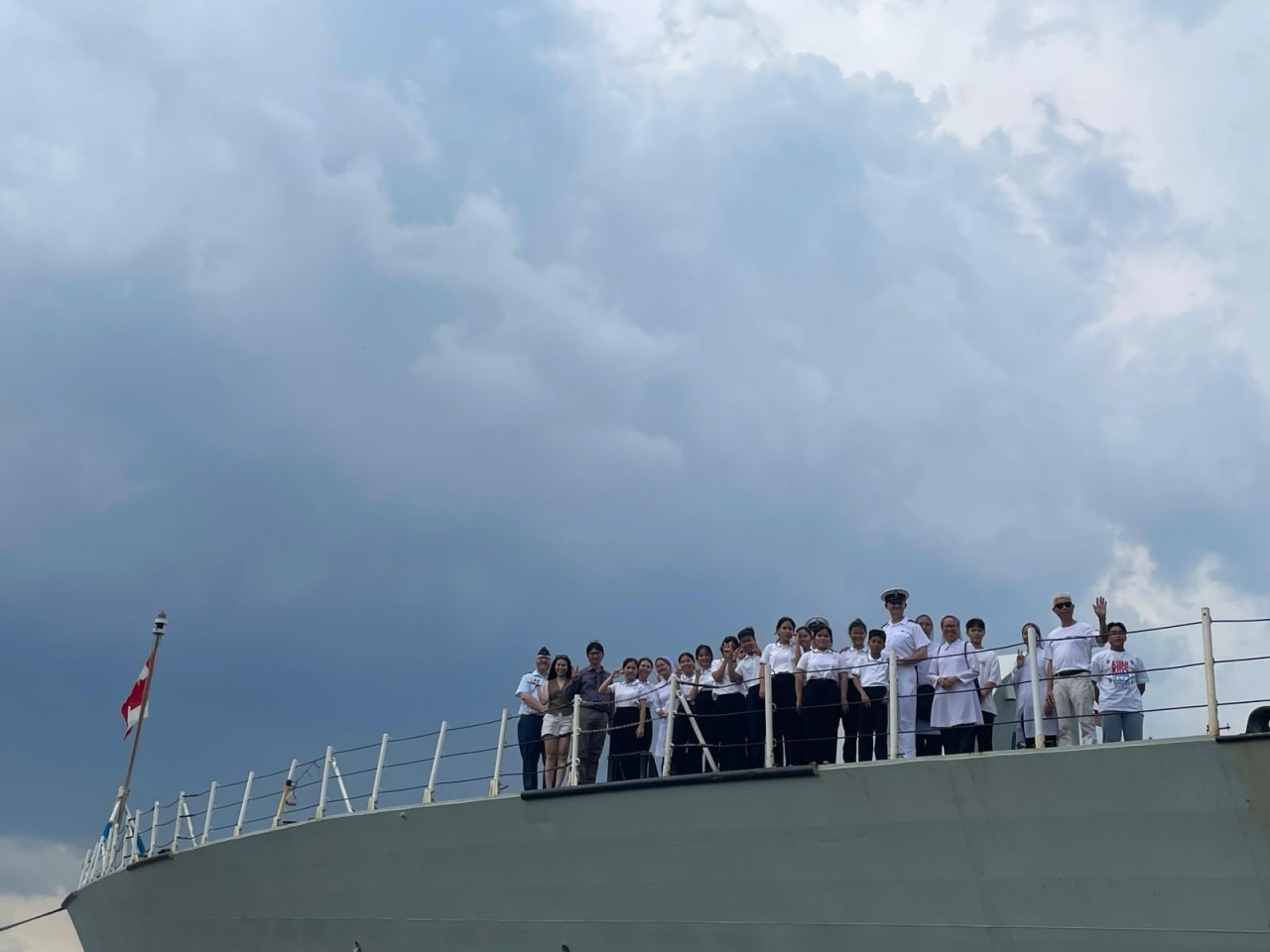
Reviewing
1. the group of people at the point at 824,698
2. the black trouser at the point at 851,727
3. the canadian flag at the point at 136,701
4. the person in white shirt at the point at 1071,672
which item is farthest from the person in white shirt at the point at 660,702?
the canadian flag at the point at 136,701

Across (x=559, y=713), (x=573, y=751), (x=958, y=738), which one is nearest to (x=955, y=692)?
(x=958, y=738)

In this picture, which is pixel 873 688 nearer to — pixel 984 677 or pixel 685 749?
pixel 984 677

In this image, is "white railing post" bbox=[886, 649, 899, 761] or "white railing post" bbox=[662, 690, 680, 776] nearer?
"white railing post" bbox=[886, 649, 899, 761]

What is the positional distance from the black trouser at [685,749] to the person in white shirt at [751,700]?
1.61ft

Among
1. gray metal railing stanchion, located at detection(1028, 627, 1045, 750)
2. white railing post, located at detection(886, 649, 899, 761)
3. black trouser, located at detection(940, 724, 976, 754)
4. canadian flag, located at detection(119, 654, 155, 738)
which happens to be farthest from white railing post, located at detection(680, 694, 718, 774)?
canadian flag, located at detection(119, 654, 155, 738)

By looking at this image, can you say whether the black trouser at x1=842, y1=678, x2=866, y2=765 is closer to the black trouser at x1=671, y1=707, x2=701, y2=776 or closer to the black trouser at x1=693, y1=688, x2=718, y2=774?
the black trouser at x1=693, y1=688, x2=718, y2=774

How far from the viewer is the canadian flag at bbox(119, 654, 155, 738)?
1978cm

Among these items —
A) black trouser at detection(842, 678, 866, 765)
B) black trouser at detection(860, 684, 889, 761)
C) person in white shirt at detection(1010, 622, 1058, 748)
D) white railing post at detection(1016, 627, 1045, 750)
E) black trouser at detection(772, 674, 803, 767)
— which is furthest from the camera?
black trouser at detection(772, 674, 803, 767)

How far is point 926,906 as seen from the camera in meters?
8.53

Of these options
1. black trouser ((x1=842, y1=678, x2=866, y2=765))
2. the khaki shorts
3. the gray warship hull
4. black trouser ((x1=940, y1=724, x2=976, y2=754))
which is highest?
the khaki shorts

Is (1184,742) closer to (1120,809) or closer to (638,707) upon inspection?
(1120,809)

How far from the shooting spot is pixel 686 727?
10797mm

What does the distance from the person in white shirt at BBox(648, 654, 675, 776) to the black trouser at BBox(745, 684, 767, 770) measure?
73 centimetres

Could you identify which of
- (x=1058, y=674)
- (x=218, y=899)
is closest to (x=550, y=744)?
(x=1058, y=674)
